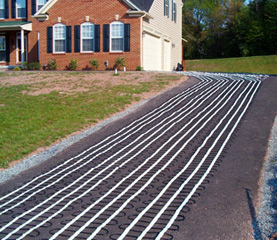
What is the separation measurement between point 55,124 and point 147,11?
1305cm

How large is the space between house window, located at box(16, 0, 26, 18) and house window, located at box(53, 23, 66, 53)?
186 inches

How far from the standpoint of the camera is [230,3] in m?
53.5

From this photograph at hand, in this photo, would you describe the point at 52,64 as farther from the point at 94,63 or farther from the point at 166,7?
the point at 166,7

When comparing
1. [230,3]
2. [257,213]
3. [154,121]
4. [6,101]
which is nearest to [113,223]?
[257,213]

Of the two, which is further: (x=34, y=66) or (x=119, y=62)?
(x=34, y=66)

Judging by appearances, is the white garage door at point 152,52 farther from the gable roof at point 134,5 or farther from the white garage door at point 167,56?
the gable roof at point 134,5

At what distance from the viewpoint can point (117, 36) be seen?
20703mm

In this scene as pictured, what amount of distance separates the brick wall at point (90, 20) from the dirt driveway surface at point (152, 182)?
34.1 ft

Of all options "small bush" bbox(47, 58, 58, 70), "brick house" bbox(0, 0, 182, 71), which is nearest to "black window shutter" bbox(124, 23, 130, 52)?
"brick house" bbox(0, 0, 182, 71)

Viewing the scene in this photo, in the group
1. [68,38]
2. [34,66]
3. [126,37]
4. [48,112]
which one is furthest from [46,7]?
[48,112]

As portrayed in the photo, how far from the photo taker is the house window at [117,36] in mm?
20578

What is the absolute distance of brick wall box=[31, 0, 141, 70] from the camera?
805 inches

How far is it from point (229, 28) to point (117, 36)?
33106 mm

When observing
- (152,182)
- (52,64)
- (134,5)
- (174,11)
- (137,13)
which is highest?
(174,11)
